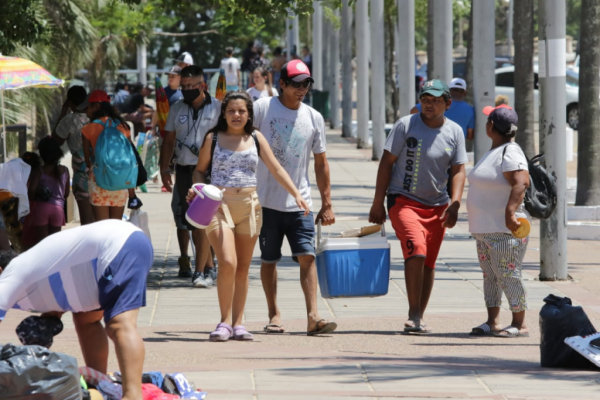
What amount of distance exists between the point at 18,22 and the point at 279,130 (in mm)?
5439

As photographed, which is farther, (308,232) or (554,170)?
(554,170)

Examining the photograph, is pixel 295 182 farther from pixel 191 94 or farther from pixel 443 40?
pixel 443 40

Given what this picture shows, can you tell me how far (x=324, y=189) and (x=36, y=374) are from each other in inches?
132

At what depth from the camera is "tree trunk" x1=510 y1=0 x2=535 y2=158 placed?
52.7 feet

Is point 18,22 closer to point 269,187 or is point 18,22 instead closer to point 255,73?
point 255,73

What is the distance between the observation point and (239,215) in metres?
7.63

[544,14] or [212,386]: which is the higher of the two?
[544,14]

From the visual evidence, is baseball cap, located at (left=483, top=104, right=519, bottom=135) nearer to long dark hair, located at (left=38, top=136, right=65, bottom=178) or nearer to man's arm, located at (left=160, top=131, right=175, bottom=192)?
man's arm, located at (left=160, top=131, right=175, bottom=192)

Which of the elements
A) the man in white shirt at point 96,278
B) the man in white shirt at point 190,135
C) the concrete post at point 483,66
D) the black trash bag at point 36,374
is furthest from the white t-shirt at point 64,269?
the concrete post at point 483,66

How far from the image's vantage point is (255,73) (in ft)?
52.8

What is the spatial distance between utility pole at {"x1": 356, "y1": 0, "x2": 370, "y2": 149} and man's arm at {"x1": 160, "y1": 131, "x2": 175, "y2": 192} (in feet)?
51.4

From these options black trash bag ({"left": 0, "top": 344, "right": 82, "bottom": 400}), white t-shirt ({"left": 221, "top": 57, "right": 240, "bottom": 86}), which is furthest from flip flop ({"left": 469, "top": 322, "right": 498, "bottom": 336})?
white t-shirt ({"left": 221, "top": 57, "right": 240, "bottom": 86})

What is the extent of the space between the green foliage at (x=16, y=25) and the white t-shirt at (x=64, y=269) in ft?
24.0

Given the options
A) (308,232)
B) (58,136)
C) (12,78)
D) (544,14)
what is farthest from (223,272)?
(12,78)
